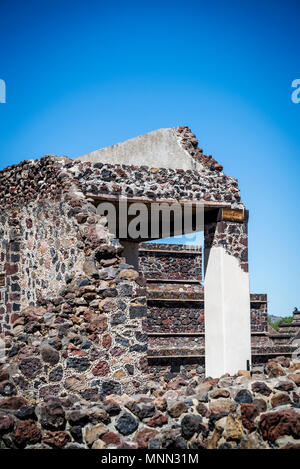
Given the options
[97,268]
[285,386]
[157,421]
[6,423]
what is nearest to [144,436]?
[157,421]

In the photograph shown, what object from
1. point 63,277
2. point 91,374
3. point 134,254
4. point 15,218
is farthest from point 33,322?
point 134,254

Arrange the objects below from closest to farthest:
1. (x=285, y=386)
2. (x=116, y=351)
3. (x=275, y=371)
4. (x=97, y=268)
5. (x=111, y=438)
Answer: (x=111, y=438) < (x=285, y=386) < (x=275, y=371) < (x=116, y=351) < (x=97, y=268)

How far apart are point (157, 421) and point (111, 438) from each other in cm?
47

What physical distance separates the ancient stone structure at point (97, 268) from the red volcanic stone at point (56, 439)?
249 centimetres

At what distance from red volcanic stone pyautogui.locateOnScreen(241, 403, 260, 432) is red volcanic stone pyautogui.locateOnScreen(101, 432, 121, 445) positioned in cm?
110

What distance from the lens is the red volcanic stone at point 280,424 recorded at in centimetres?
564

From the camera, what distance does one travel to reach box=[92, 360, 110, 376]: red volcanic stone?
8789mm

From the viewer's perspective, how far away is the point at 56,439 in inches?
238

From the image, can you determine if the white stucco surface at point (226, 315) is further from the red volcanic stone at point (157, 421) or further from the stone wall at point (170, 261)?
the stone wall at point (170, 261)

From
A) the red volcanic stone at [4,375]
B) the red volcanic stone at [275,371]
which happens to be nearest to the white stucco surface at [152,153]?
the red volcanic stone at [4,375]

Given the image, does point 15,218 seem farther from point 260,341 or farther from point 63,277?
point 260,341

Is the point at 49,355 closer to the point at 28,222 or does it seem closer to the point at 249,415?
the point at 249,415

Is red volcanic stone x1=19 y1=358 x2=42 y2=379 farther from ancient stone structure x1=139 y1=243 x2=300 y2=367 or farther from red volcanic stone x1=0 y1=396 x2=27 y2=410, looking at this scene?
ancient stone structure x1=139 y1=243 x2=300 y2=367
